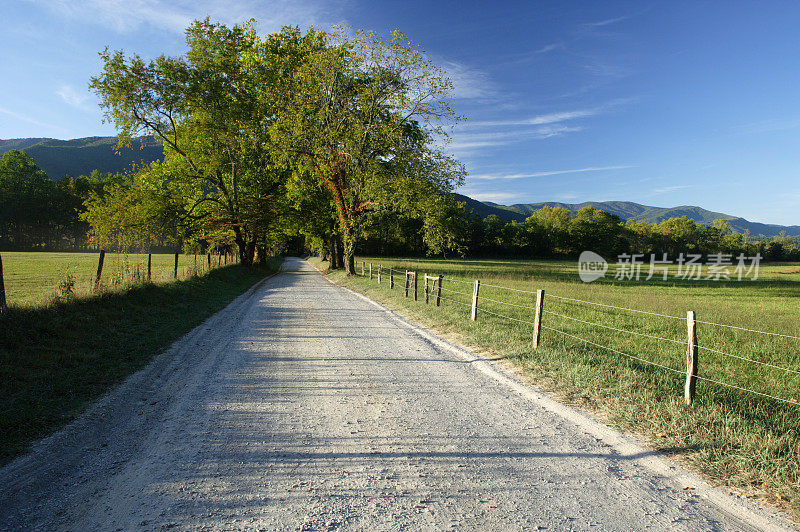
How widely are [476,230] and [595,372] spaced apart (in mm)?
88305

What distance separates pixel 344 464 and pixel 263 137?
28563 millimetres

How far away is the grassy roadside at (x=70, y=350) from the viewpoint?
437 centimetres

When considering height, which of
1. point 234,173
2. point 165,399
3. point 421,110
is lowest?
point 165,399

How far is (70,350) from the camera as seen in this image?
6547mm

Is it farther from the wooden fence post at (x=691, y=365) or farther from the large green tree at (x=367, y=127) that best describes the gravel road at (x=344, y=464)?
the large green tree at (x=367, y=127)

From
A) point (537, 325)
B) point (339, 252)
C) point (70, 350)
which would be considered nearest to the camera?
point (70, 350)

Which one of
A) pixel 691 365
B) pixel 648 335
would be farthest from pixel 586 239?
pixel 691 365

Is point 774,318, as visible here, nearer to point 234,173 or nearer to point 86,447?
point 86,447

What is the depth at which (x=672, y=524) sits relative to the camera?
9.36ft

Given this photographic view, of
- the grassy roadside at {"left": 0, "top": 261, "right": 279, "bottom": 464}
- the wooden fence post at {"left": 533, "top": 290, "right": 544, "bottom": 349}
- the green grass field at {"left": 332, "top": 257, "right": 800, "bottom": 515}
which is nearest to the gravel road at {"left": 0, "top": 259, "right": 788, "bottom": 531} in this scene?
the grassy roadside at {"left": 0, "top": 261, "right": 279, "bottom": 464}

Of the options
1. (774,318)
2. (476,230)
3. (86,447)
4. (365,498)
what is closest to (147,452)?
(86,447)

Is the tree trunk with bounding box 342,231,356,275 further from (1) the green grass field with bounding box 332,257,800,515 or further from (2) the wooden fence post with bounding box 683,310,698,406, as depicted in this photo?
(2) the wooden fence post with bounding box 683,310,698,406

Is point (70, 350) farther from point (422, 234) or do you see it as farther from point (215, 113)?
point (422, 234)

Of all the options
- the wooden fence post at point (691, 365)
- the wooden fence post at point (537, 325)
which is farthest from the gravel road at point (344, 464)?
the wooden fence post at point (537, 325)
